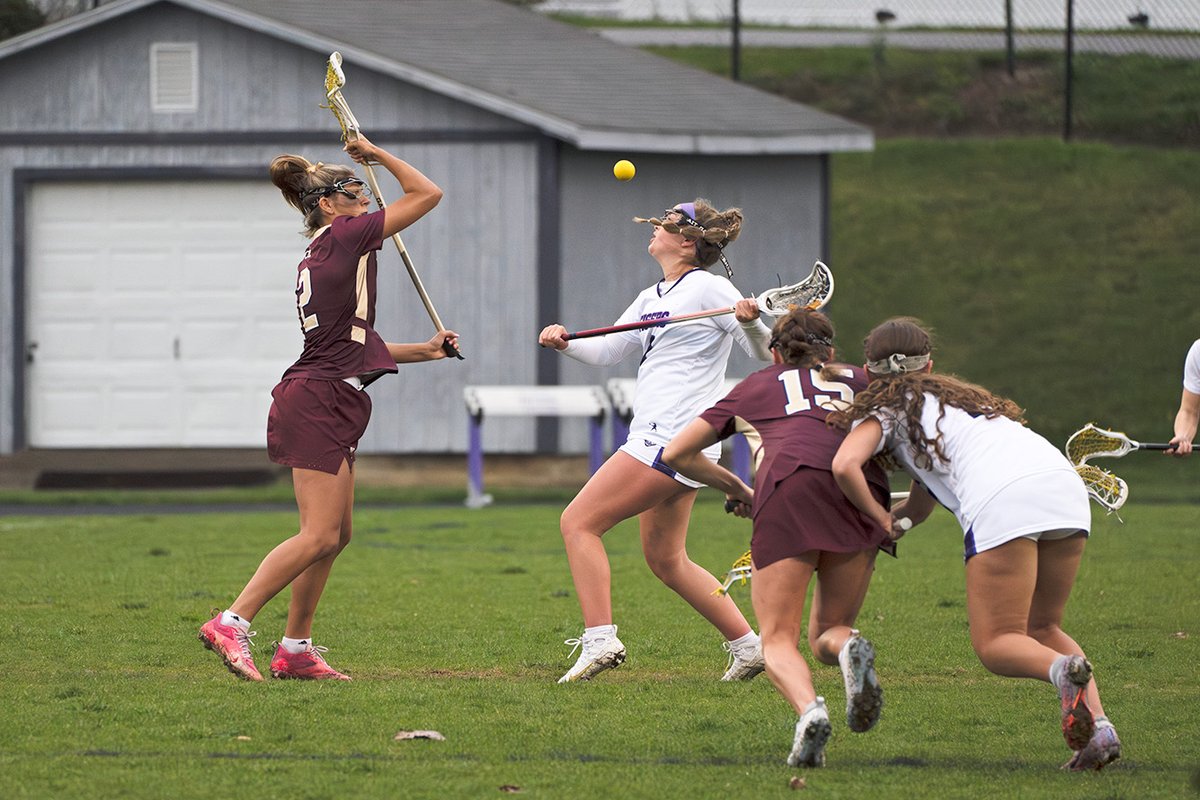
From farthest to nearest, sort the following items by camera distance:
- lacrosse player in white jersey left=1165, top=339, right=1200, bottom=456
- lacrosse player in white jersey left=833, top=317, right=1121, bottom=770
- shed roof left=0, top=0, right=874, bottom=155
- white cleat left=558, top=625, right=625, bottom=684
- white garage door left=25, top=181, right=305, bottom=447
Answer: white garage door left=25, top=181, right=305, bottom=447, shed roof left=0, top=0, right=874, bottom=155, lacrosse player in white jersey left=1165, top=339, right=1200, bottom=456, white cleat left=558, top=625, right=625, bottom=684, lacrosse player in white jersey left=833, top=317, right=1121, bottom=770

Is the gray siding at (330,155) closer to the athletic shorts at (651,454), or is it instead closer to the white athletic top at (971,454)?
the athletic shorts at (651,454)

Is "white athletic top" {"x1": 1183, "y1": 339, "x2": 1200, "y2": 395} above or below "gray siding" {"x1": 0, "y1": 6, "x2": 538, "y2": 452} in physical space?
below

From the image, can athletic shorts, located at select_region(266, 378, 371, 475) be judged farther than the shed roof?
No

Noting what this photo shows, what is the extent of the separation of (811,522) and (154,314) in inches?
533

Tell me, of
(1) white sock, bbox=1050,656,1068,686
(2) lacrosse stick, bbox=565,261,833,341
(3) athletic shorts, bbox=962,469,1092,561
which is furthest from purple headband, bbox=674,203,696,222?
(1) white sock, bbox=1050,656,1068,686

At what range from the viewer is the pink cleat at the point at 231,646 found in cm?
684

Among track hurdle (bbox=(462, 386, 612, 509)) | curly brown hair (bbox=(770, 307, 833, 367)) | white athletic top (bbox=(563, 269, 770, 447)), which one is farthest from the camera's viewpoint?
track hurdle (bbox=(462, 386, 612, 509))

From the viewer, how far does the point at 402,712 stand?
20.5 feet

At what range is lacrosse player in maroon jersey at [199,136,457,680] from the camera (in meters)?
6.89

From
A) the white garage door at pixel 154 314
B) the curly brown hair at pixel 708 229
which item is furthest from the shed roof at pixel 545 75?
the curly brown hair at pixel 708 229

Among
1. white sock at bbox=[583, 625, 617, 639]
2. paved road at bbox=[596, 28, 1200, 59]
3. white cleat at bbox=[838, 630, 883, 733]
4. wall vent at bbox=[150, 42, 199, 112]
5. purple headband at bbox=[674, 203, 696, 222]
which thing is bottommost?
white sock at bbox=[583, 625, 617, 639]

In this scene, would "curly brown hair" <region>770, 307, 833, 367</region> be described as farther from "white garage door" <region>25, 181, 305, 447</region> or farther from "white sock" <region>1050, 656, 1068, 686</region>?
"white garage door" <region>25, 181, 305, 447</region>

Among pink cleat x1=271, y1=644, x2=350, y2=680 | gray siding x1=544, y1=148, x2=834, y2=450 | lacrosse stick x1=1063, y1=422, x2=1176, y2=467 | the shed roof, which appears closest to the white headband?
lacrosse stick x1=1063, y1=422, x2=1176, y2=467

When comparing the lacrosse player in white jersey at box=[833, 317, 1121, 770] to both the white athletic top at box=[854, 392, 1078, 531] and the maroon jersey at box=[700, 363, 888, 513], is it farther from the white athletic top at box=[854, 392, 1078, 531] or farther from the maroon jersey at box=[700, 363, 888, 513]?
the maroon jersey at box=[700, 363, 888, 513]
